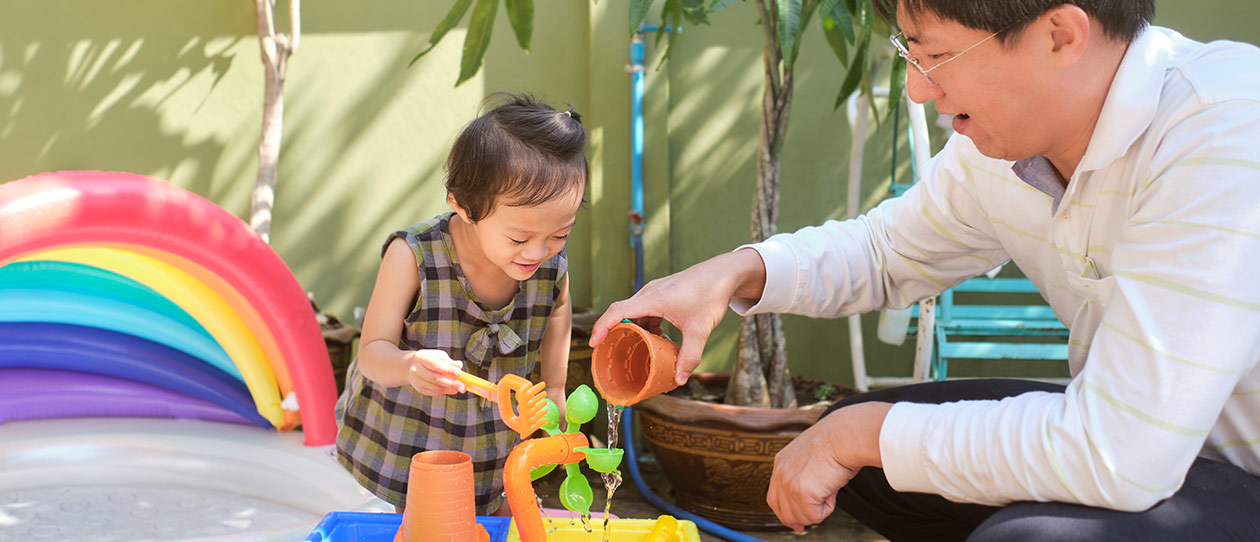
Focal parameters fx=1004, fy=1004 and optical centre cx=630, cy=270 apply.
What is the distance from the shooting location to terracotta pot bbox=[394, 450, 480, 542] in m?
1.30

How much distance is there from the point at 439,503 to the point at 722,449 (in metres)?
1.29

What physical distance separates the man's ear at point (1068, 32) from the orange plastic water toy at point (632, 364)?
0.61 metres

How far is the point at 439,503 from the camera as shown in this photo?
1299 millimetres

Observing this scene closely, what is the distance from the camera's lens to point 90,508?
2.30 meters

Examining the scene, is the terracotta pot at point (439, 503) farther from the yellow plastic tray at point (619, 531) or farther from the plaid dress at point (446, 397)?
the plaid dress at point (446, 397)

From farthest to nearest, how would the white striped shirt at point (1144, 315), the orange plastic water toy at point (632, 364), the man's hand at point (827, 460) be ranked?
the orange plastic water toy at point (632, 364)
the man's hand at point (827, 460)
the white striped shirt at point (1144, 315)

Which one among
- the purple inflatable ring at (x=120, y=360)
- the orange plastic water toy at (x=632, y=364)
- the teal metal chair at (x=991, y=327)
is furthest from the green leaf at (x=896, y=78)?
the purple inflatable ring at (x=120, y=360)

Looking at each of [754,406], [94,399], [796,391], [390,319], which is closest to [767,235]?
[754,406]

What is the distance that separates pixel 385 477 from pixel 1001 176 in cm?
118

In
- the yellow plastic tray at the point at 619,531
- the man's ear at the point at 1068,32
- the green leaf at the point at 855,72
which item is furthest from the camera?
the green leaf at the point at 855,72

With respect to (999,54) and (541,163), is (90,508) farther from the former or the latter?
(999,54)

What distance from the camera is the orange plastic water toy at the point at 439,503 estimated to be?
130cm

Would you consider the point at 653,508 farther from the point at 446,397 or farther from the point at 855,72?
the point at 855,72

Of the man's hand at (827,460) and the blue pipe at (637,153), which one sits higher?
Answer: the blue pipe at (637,153)
